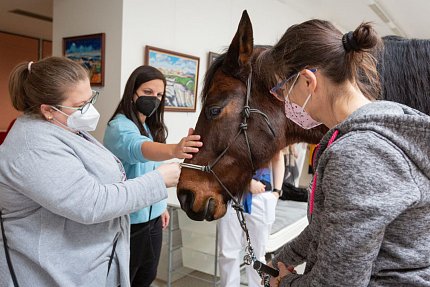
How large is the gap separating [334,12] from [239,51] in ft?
16.2

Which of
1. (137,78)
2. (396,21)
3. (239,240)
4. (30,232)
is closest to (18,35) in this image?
(137,78)

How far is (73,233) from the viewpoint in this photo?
1.12m

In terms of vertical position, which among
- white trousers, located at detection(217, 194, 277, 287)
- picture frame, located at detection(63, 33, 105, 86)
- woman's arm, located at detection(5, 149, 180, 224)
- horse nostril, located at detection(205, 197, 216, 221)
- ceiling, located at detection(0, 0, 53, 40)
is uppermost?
ceiling, located at detection(0, 0, 53, 40)

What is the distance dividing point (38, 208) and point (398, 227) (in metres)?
1.00

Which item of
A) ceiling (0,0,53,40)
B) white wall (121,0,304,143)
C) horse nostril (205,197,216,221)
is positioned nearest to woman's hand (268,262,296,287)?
horse nostril (205,197,216,221)

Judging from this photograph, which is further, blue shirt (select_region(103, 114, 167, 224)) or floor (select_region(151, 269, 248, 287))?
floor (select_region(151, 269, 248, 287))

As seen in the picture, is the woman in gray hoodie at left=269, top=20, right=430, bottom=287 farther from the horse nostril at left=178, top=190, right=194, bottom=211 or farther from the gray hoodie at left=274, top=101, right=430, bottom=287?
the horse nostril at left=178, top=190, right=194, bottom=211

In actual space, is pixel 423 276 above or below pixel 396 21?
below

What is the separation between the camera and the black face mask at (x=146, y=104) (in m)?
1.86

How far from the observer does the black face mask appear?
6.11 feet

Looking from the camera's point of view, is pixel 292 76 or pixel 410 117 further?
pixel 292 76

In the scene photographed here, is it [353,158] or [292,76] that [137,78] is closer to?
[292,76]

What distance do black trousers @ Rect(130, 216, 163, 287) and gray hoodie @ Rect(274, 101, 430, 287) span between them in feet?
4.19

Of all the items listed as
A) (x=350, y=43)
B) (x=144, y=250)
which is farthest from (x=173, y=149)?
(x=350, y=43)
